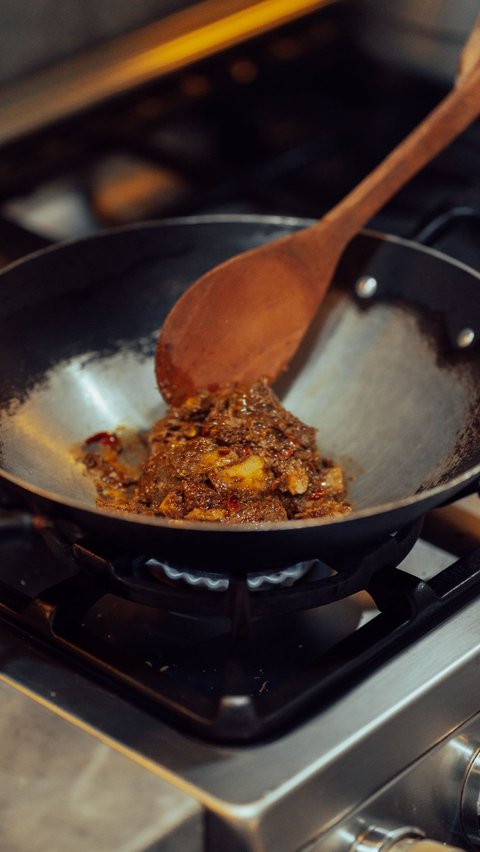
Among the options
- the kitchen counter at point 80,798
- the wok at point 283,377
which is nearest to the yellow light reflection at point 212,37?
the wok at point 283,377

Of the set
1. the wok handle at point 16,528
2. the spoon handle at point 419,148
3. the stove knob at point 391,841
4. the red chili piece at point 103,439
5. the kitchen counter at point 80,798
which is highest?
the spoon handle at point 419,148

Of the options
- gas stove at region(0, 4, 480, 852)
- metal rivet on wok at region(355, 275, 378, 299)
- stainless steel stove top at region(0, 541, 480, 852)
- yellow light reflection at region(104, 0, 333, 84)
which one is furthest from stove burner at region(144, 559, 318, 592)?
yellow light reflection at region(104, 0, 333, 84)

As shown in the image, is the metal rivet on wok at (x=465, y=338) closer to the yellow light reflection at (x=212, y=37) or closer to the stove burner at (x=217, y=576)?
the stove burner at (x=217, y=576)

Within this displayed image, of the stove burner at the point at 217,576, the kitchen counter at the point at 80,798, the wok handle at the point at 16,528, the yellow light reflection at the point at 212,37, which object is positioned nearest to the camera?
the kitchen counter at the point at 80,798

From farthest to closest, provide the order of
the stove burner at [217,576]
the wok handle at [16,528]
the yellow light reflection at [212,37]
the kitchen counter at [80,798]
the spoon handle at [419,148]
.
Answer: the yellow light reflection at [212,37]
the spoon handle at [419,148]
the wok handle at [16,528]
the stove burner at [217,576]
the kitchen counter at [80,798]

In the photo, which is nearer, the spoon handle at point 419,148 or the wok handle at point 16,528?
the wok handle at point 16,528

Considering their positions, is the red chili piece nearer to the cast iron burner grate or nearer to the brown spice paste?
the brown spice paste

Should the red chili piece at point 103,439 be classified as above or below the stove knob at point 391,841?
above

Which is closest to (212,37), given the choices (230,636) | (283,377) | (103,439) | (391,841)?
(283,377)

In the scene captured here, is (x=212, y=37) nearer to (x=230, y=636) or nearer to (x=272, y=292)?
(x=272, y=292)
